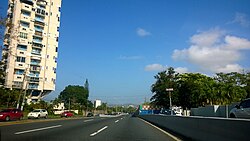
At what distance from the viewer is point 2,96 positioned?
56.1 meters

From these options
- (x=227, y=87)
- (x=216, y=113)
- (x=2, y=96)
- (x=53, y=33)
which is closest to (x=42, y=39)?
(x=53, y=33)

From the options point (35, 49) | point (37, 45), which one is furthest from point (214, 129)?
point (37, 45)

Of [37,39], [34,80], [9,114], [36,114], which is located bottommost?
[36,114]

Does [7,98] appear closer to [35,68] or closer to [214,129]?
[35,68]

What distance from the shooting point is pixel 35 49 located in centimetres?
8188

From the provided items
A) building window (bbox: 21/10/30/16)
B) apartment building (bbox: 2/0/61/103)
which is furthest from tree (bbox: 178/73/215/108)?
building window (bbox: 21/10/30/16)

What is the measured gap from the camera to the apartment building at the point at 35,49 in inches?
2977

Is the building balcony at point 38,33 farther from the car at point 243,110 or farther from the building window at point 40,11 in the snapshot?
the car at point 243,110

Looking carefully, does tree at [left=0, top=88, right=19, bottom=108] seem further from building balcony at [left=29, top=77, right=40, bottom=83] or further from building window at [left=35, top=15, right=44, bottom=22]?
building window at [left=35, top=15, right=44, bottom=22]

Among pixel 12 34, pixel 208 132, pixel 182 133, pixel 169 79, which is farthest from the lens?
pixel 169 79

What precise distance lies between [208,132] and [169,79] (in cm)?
8346

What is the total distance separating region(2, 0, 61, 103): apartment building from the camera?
75.6m

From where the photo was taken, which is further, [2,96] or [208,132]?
[2,96]

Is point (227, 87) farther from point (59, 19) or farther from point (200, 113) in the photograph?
point (59, 19)
